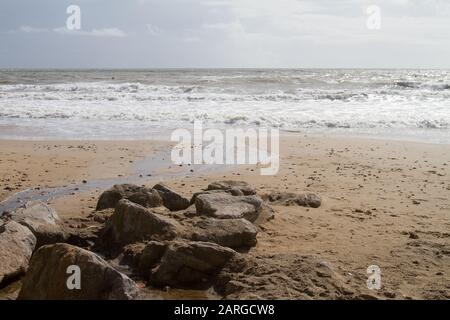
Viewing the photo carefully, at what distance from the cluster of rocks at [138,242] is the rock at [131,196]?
1 centimetres

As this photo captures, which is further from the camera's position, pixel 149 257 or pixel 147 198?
pixel 147 198

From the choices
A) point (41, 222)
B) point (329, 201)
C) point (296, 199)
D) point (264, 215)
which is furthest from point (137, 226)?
point (329, 201)

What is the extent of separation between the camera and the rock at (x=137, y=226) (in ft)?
15.4

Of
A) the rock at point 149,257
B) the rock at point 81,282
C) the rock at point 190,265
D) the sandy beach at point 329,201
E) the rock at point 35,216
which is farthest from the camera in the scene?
the rock at point 35,216

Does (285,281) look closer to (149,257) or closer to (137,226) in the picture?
(149,257)

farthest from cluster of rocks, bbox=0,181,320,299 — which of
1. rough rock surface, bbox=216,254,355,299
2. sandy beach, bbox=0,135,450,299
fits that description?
sandy beach, bbox=0,135,450,299

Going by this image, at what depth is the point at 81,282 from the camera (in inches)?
135

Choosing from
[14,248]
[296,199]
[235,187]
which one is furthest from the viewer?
[296,199]

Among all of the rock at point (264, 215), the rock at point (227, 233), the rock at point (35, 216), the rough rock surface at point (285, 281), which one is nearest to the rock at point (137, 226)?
the rock at point (227, 233)

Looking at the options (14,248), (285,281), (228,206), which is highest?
(228,206)

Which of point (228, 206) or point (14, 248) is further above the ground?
point (228, 206)

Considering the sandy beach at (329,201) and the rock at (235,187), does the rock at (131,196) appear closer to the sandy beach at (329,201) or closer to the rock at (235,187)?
the sandy beach at (329,201)

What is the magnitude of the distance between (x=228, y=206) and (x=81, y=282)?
2.19 m

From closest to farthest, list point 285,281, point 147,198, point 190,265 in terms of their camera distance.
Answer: point 285,281 < point 190,265 < point 147,198
